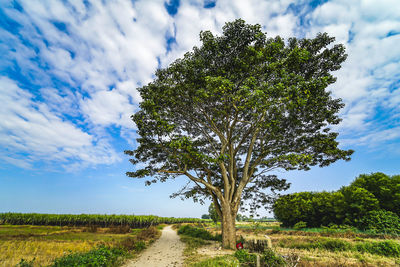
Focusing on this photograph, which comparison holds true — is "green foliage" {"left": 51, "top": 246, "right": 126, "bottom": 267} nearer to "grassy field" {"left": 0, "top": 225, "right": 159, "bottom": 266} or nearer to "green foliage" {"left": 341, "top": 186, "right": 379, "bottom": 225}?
"grassy field" {"left": 0, "top": 225, "right": 159, "bottom": 266}

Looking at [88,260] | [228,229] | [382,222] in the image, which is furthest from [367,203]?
[88,260]

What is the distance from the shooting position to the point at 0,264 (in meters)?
8.25

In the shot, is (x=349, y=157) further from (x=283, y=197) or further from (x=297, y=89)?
(x=297, y=89)

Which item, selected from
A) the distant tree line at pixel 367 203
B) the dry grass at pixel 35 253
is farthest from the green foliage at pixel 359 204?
the dry grass at pixel 35 253

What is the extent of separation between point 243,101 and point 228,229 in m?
8.90

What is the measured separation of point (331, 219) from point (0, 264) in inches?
1523

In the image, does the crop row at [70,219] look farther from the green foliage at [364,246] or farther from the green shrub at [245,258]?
the green shrub at [245,258]

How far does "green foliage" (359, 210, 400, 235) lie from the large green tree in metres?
12.6

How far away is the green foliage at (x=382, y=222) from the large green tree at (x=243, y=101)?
41.3 feet

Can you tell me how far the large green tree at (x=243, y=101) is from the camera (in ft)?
33.6

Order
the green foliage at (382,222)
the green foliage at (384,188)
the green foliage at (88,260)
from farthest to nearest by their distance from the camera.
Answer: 1. the green foliage at (384,188)
2. the green foliage at (382,222)
3. the green foliage at (88,260)

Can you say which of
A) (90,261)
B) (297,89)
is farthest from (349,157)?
(90,261)

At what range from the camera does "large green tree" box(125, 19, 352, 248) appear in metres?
10.2

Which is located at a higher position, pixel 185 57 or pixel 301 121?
pixel 185 57
